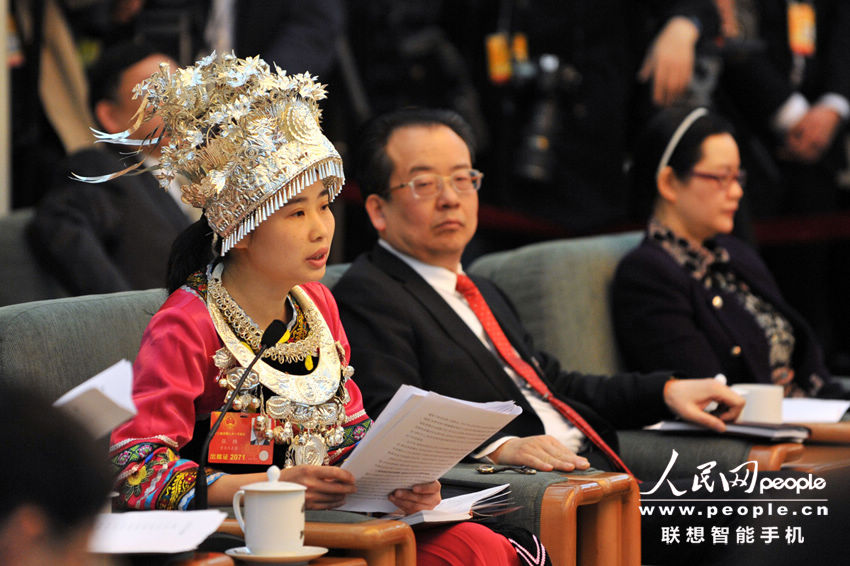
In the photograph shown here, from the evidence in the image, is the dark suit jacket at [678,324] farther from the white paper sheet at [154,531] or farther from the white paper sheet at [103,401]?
the white paper sheet at [103,401]

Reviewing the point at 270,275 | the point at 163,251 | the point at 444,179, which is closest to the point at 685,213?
the point at 444,179

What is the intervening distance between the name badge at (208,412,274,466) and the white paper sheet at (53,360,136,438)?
1.63ft

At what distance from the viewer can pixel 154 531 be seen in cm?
157

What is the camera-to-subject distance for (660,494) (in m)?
2.60

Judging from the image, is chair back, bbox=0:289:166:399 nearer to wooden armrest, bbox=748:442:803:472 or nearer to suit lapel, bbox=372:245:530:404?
suit lapel, bbox=372:245:530:404

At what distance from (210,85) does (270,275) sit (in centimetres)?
33

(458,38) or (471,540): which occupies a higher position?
(458,38)

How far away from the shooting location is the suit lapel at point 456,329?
2.71 meters

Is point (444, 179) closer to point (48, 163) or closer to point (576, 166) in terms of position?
point (48, 163)

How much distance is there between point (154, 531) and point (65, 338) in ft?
2.35

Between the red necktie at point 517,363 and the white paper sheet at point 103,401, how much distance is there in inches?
56.2

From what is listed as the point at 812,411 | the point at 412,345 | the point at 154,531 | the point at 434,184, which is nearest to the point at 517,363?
the point at 412,345

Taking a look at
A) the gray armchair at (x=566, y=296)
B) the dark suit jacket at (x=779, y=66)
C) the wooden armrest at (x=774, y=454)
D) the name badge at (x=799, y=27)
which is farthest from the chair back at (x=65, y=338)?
the name badge at (x=799, y=27)

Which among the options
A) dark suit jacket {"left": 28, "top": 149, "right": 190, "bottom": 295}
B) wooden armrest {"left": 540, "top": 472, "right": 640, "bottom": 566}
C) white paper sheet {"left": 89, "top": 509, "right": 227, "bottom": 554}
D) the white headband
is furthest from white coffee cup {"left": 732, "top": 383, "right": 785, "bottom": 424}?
white paper sheet {"left": 89, "top": 509, "right": 227, "bottom": 554}
